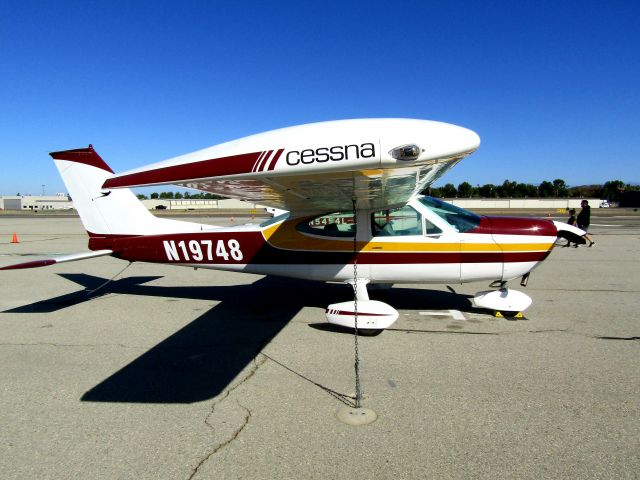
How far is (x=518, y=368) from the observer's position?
4.09m

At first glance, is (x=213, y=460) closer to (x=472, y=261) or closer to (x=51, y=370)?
(x=51, y=370)

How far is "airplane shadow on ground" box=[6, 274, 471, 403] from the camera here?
3.79 metres

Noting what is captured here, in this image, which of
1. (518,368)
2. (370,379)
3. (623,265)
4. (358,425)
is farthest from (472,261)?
(623,265)

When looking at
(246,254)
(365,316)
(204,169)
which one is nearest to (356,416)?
(365,316)

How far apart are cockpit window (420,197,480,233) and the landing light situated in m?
3.45

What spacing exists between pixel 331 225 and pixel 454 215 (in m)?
1.87

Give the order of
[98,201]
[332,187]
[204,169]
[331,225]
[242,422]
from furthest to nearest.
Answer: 1. [98,201]
2. [331,225]
3. [332,187]
4. [242,422]
5. [204,169]

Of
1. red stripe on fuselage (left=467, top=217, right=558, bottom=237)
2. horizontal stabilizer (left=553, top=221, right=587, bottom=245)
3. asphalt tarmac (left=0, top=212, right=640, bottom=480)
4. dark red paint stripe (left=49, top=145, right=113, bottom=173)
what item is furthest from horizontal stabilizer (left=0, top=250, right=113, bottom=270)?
horizontal stabilizer (left=553, top=221, right=587, bottom=245)

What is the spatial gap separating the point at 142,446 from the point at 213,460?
1.89 ft

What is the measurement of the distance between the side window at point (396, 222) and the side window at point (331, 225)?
0.37 metres

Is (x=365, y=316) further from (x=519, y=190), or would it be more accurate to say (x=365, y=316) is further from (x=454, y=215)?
(x=519, y=190)

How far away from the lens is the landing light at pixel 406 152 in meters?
2.76

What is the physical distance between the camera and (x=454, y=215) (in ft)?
20.0

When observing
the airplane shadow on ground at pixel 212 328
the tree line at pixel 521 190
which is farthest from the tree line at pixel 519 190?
the airplane shadow on ground at pixel 212 328
